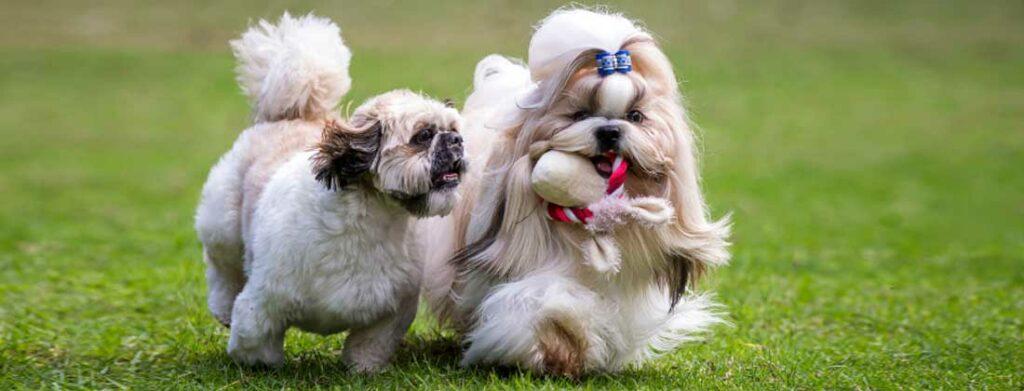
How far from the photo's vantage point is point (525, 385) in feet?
14.4

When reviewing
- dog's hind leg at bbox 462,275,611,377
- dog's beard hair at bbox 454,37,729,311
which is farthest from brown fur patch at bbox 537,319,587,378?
dog's beard hair at bbox 454,37,729,311

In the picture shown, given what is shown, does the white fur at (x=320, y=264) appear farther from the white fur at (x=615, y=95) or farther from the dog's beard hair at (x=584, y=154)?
the white fur at (x=615, y=95)

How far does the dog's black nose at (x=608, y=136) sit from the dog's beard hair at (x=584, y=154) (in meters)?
0.03

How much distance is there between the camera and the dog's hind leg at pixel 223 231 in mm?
5098

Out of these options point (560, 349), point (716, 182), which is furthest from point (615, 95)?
point (716, 182)

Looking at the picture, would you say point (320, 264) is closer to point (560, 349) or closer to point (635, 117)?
point (560, 349)

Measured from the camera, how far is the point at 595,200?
14.6 ft

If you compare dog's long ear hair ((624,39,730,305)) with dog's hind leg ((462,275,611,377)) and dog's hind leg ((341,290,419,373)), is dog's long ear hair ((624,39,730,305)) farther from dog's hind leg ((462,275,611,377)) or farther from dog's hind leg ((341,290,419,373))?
dog's hind leg ((341,290,419,373))

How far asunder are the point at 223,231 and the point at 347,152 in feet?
3.56

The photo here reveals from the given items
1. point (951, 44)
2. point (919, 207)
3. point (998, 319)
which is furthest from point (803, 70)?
point (998, 319)

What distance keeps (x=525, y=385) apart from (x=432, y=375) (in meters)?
0.41

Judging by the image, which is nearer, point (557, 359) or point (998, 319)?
point (557, 359)

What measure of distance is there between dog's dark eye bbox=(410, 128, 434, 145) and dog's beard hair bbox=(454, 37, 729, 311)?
1.37 ft

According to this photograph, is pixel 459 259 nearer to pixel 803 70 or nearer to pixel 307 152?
pixel 307 152
